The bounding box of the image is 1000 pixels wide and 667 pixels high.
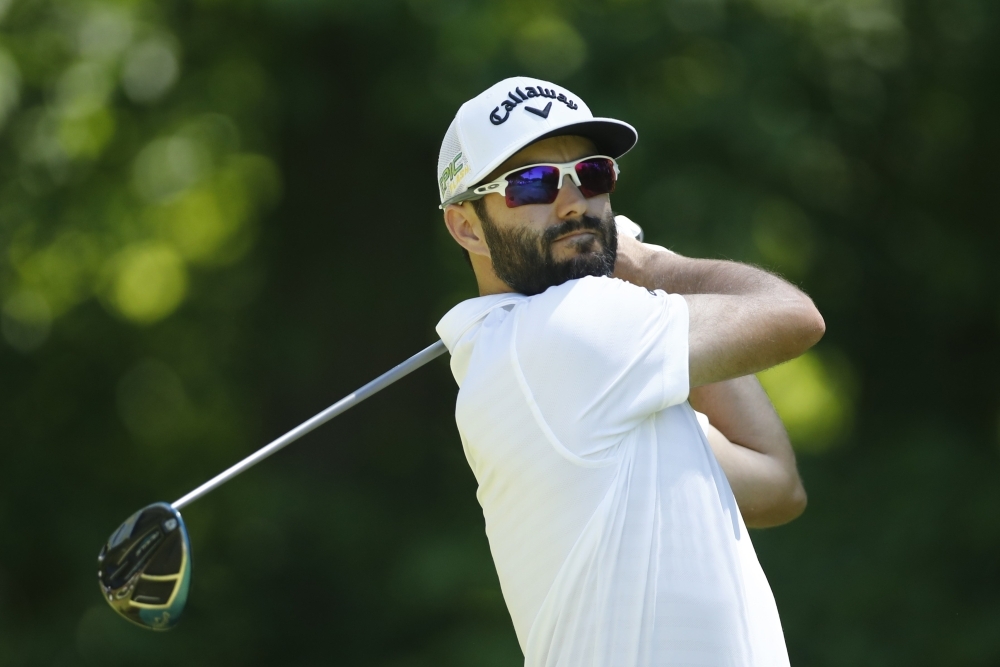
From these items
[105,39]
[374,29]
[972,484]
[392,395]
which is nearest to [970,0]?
[972,484]

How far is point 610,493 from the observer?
2197mm

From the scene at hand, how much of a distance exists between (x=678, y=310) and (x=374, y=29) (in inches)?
164

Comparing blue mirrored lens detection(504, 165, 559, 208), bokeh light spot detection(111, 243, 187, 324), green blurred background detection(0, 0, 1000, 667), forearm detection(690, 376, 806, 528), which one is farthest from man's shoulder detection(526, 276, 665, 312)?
bokeh light spot detection(111, 243, 187, 324)

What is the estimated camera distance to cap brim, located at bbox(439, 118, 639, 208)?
2.47 metres

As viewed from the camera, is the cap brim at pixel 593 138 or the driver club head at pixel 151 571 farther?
the driver club head at pixel 151 571

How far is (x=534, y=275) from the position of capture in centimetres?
250

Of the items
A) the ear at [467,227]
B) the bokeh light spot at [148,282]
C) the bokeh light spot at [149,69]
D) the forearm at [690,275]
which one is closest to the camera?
the forearm at [690,275]

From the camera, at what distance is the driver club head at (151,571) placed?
9.53 feet

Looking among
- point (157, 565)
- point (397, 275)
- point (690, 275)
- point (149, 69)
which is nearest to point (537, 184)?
point (690, 275)

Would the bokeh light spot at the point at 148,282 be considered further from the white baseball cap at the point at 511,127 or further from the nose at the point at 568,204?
the nose at the point at 568,204

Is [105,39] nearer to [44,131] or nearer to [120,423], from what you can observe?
[44,131]

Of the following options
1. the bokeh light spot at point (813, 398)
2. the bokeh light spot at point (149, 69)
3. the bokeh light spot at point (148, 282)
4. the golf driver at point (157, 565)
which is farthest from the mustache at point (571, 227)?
the bokeh light spot at point (148, 282)

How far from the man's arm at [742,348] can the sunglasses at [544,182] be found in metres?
0.17

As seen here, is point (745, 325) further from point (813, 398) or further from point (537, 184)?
point (813, 398)
